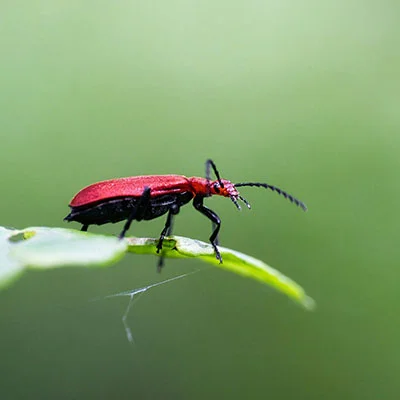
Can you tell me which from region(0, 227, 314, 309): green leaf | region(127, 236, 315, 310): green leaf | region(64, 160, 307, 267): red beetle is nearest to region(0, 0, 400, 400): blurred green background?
region(64, 160, 307, 267): red beetle

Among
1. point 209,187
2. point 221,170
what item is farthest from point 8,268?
point 221,170

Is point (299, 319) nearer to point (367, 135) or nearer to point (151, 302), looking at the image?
point (151, 302)

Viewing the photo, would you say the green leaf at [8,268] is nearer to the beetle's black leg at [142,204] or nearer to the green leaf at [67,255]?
the green leaf at [67,255]

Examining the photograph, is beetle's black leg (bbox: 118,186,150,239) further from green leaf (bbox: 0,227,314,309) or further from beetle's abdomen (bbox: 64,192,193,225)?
green leaf (bbox: 0,227,314,309)

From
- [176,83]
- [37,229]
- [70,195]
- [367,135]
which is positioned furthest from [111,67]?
[37,229]

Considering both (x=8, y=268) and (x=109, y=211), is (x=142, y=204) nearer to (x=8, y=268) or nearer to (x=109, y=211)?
(x=109, y=211)

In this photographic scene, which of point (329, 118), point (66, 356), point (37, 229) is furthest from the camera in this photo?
point (329, 118)
